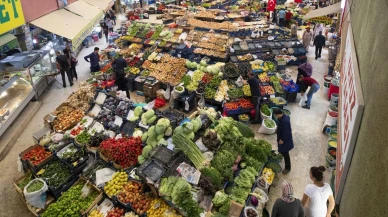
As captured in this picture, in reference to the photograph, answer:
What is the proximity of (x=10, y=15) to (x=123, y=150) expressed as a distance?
21.5 ft

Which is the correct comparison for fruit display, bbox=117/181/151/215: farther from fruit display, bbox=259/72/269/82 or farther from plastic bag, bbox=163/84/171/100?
fruit display, bbox=259/72/269/82

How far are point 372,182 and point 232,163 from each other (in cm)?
437

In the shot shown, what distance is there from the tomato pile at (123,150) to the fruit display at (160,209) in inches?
44.2

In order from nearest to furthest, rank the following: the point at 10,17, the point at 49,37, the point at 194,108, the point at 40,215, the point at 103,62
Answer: the point at 40,215 < the point at 10,17 < the point at 194,108 < the point at 103,62 < the point at 49,37

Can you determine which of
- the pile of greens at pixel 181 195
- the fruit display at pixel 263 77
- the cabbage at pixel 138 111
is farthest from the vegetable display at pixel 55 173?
the fruit display at pixel 263 77

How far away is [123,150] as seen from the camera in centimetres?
618

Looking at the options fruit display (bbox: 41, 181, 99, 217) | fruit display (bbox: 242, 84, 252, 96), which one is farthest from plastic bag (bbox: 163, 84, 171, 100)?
fruit display (bbox: 41, 181, 99, 217)

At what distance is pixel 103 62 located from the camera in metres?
13.3

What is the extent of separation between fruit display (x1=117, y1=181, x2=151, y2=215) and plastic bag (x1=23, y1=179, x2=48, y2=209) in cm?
171

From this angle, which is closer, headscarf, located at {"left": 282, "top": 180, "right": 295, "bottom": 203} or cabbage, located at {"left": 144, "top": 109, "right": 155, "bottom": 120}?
headscarf, located at {"left": 282, "top": 180, "right": 295, "bottom": 203}

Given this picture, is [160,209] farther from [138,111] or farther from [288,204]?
[138,111]

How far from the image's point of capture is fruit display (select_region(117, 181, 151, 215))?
17.5ft

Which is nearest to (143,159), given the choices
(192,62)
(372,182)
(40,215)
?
(40,215)

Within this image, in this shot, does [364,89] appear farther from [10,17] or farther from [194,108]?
[10,17]
